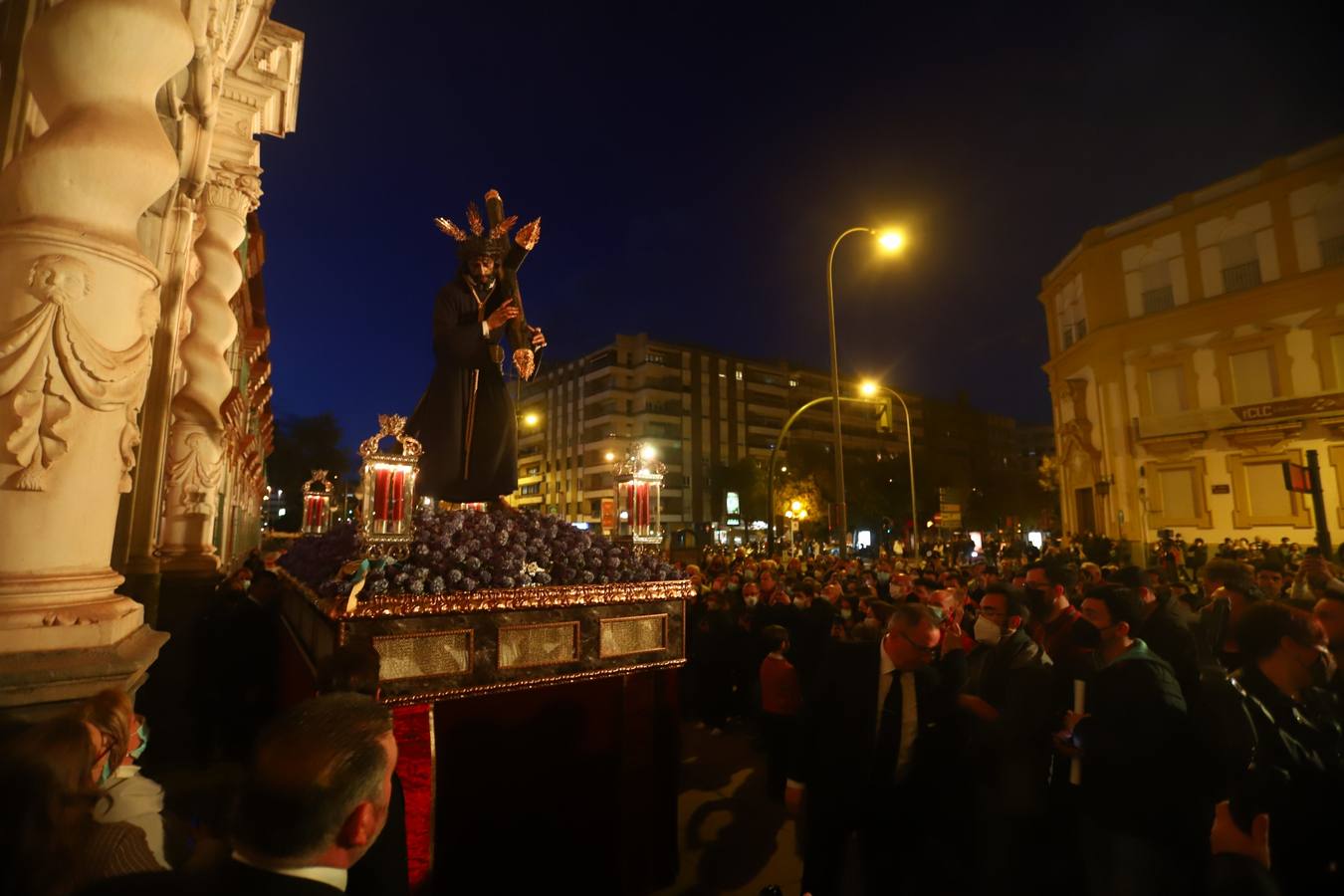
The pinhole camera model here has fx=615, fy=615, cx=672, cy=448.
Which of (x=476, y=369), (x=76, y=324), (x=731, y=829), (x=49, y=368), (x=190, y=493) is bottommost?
(x=731, y=829)

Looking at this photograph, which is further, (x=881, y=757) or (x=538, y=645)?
(x=538, y=645)

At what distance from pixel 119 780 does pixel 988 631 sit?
5260 mm

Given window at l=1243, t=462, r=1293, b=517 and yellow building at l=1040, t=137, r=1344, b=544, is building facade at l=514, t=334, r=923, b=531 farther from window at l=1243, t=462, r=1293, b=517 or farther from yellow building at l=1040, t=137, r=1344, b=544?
window at l=1243, t=462, r=1293, b=517

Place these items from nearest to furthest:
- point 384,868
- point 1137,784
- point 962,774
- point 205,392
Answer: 1. point 384,868
2. point 1137,784
3. point 962,774
4. point 205,392

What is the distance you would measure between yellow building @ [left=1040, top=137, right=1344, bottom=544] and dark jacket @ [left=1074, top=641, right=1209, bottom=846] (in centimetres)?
2702

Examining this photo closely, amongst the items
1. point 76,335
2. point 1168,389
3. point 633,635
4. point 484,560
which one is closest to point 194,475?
point 484,560

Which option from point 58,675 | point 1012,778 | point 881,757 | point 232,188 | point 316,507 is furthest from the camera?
point 316,507

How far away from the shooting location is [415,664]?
3.63 m

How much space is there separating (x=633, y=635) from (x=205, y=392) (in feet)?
28.1

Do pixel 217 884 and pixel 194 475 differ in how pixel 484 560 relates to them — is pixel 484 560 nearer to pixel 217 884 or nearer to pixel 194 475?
pixel 217 884

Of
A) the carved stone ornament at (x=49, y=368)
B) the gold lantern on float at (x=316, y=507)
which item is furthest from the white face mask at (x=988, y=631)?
the gold lantern on float at (x=316, y=507)

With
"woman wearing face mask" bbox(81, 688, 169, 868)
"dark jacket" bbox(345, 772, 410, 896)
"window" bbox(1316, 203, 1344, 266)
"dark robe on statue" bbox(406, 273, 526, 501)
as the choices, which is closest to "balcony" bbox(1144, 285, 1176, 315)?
"window" bbox(1316, 203, 1344, 266)

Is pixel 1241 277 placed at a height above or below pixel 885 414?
above

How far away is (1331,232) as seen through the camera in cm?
2392
